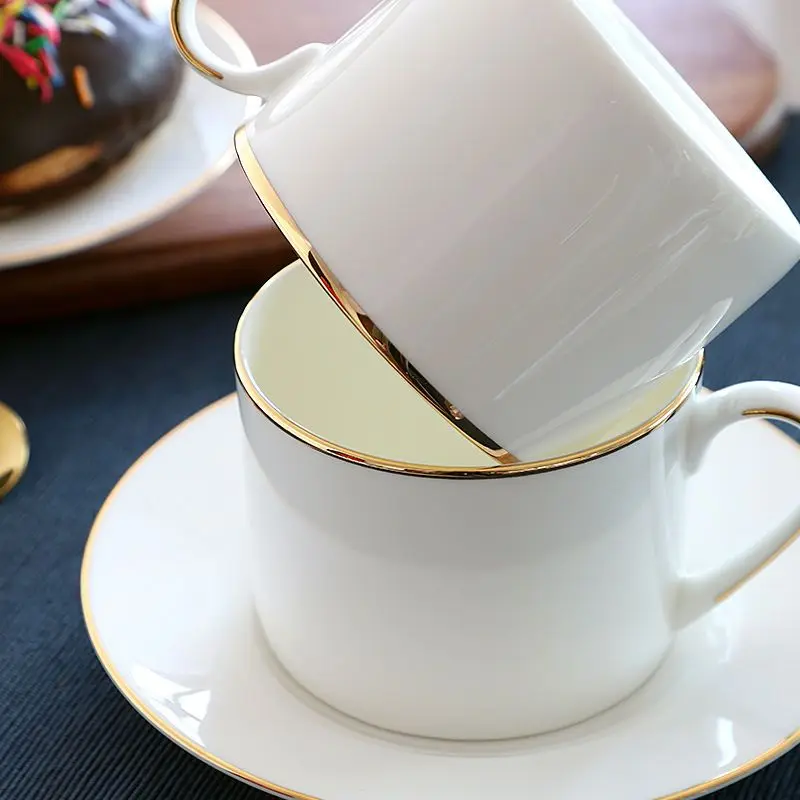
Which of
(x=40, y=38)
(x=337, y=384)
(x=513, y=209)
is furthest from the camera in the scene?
(x=40, y=38)

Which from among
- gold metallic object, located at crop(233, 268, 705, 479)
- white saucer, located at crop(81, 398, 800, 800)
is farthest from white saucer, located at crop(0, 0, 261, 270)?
gold metallic object, located at crop(233, 268, 705, 479)

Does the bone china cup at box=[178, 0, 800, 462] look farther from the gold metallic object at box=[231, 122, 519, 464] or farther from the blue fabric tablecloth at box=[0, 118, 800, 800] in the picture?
the blue fabric tablecloth at box=[0, 118, 800, 800]

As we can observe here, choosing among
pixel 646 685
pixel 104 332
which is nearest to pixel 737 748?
pixel 646 685

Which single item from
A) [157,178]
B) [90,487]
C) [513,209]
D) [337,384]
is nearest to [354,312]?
[513,209]

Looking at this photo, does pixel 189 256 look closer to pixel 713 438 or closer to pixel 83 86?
pixel 83 86

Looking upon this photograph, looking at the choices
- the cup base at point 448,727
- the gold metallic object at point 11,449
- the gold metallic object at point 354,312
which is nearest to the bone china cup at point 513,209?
the gold metallic object at point 354,312
